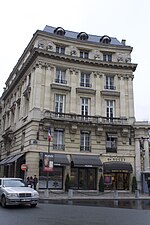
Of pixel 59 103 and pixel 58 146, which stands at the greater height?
pixel 59 103

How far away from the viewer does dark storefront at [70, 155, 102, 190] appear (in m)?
28.8

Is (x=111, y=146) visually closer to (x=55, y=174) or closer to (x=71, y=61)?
(x=55, y=174)

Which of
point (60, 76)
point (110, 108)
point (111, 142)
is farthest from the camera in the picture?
point (110, 108)

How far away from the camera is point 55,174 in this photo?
28.8 meters

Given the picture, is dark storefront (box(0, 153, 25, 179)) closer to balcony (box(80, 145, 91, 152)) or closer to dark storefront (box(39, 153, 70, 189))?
dark storefront (box(39, 153, 70, 189))

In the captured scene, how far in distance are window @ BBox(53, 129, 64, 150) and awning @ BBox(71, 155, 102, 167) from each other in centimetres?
186

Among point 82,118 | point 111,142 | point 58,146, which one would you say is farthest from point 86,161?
point 82,118

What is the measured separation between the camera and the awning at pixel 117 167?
29391mm

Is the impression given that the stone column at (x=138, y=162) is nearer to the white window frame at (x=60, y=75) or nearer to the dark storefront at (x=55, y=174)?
the dark storefront at (x=55, y=174)

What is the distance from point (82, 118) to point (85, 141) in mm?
2697

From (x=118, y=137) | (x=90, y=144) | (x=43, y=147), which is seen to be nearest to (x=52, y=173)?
(x=43, y=147)

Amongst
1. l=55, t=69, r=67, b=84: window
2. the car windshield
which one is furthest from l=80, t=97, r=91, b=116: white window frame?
the car windshield

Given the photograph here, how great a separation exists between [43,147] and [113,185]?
9.18 m

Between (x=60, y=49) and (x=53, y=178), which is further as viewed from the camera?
(x=60, y=49)
